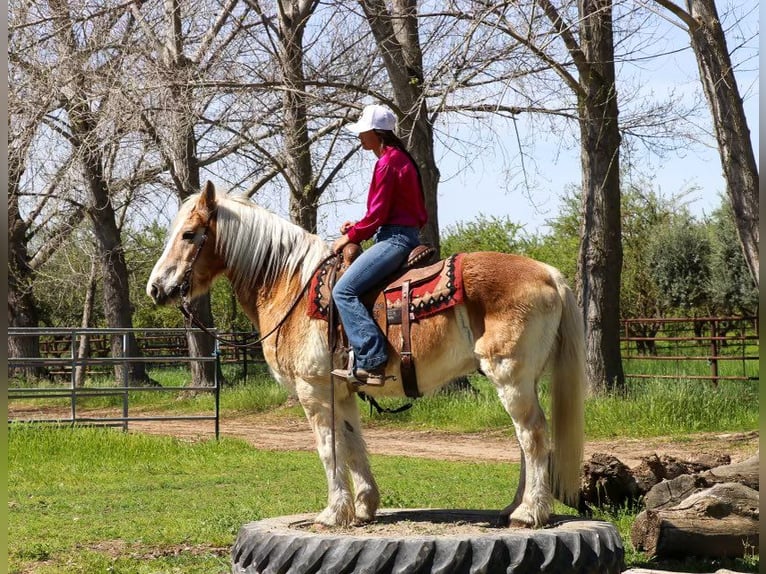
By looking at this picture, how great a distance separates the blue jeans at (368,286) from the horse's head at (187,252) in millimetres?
923

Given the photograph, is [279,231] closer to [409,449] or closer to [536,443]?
[536,443]

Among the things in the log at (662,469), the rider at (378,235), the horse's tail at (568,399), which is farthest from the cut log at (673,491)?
the rider at (378,235)

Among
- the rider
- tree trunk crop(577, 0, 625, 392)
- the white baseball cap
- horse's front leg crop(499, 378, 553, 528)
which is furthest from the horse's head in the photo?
tree trunk crop(577, 0, 625, 392)

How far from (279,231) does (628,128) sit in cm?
1219

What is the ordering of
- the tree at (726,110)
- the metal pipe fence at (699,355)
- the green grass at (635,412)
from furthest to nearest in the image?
the metal pipe fence at (699,355) < the green grass at (635,412) < the tree at (726,110)

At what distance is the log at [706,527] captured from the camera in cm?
696

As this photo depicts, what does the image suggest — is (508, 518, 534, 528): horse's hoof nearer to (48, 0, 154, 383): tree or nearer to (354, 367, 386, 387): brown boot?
(354, 367, 386, 387): brown boot

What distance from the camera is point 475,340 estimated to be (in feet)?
18.5

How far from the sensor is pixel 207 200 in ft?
20.1

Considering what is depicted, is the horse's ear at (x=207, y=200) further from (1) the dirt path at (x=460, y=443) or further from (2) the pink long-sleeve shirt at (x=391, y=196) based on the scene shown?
(1) the dirt path at (x=460, y=443)

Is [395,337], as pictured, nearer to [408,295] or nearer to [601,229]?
Result: [408,295]

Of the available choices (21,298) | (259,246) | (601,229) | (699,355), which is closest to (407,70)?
(601,229)

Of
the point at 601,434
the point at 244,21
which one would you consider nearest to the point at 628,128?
the point at 601,434

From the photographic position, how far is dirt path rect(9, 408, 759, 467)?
12711 millimetres
